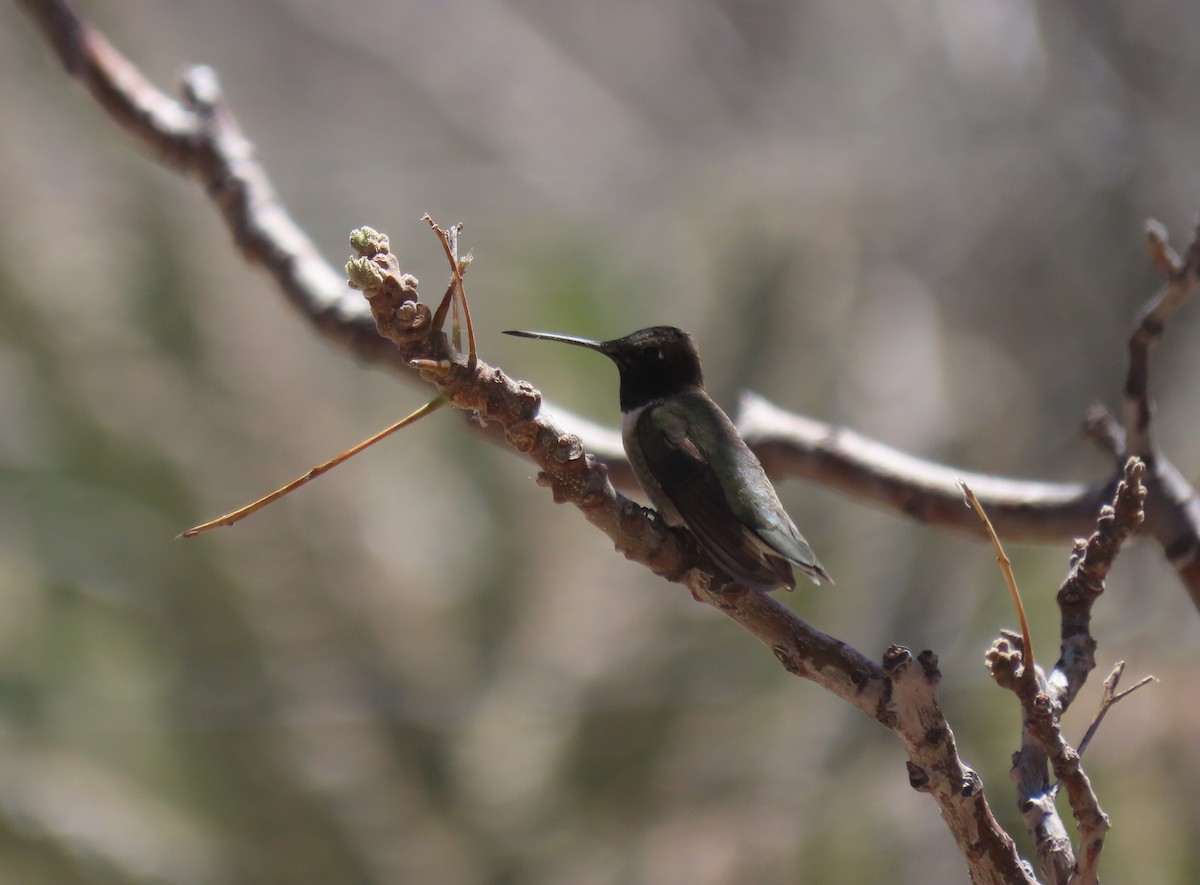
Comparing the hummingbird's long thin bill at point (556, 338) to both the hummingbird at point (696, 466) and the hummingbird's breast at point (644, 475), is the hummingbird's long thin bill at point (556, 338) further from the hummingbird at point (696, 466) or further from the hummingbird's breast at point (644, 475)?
the hummingbird's breast at point (644, 475)

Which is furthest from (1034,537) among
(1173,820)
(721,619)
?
(721,619)

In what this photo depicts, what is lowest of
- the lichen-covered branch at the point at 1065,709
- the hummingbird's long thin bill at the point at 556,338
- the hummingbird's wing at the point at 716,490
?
the lichen-covered branch at the point at 1065,709

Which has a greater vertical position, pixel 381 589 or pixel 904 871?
pixel 381 589

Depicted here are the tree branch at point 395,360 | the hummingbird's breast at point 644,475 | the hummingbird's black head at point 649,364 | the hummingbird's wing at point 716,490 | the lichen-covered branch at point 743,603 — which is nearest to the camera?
the lichen-covered branch at point 743,603

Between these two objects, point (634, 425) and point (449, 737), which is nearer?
point (634, 425)

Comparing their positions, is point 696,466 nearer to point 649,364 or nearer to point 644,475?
point 644,475

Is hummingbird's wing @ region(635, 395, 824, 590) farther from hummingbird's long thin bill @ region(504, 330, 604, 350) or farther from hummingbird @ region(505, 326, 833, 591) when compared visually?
hummingbird's long thin bill @ region(504, 330, 604, 350)

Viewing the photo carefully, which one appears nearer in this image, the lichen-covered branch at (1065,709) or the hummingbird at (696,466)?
the lichen-covered branch at (1065,709)

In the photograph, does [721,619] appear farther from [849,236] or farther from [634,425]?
[634,425]

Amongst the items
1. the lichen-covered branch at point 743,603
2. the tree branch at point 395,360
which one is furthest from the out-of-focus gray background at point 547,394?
the lichen-covered branch at point 743,603
